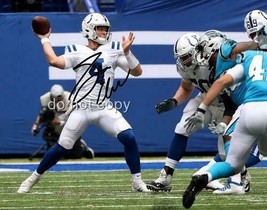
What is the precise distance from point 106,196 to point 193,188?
1.42 metres

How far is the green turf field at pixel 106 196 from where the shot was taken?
6609 millimetres

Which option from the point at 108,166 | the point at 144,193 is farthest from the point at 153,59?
the point at 144,193

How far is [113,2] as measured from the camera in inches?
497

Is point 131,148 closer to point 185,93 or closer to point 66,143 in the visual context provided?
point 66,143

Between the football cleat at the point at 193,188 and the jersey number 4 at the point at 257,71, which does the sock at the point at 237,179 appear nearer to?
the football cleat at the point at 193,188

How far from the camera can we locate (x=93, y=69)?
26.0ft

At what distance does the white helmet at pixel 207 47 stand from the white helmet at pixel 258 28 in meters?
0.26

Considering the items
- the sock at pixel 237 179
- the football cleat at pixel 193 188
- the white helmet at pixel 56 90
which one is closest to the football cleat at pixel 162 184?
the sock at pixel 237 179

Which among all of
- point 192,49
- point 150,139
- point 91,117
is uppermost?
point 192,49

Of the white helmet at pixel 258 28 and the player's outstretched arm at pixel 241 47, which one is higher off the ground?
the white helmet at pixel 258 28

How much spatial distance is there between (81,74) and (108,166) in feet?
11.0

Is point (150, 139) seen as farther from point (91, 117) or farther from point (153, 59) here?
point (91, 117)

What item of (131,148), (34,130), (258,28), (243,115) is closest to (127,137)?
(131,148)

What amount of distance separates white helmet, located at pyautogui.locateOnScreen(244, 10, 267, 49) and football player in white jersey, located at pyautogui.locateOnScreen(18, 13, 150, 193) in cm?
100
